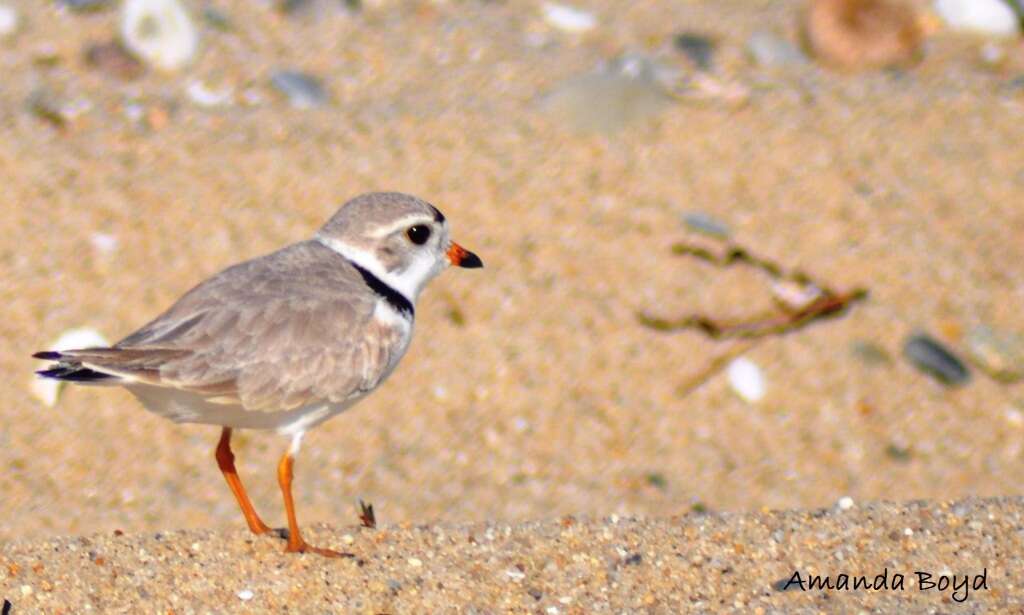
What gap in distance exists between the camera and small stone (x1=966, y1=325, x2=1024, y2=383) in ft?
19.5

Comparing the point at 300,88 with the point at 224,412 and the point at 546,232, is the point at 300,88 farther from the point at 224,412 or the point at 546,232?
the point at 224,412

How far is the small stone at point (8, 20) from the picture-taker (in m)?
6.69

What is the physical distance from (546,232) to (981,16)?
2.72 meters

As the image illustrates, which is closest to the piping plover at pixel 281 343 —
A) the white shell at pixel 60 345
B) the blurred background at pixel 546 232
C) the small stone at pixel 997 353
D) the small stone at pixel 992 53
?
the blurred background at pixel 546 232

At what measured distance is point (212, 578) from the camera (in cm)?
365

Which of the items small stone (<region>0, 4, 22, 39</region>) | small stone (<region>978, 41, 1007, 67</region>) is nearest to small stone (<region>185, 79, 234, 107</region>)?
small stone (<region>0, 4, 22, 39</region>)

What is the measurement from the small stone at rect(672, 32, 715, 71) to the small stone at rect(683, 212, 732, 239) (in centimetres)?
104

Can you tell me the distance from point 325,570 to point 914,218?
3583 millimetres

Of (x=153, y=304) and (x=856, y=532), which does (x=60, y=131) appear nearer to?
(x=153, y=304)

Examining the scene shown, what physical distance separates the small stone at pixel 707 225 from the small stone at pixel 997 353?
1021 millimetres

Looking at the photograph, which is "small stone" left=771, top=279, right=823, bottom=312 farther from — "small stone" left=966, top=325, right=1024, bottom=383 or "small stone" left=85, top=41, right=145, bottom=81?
"small stone" left=85, top=41, right=145, bottom=81

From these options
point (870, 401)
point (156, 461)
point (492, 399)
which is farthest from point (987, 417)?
point (156, 461)

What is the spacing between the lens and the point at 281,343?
3.87 meters

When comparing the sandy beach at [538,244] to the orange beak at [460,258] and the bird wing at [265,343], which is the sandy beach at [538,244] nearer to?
the orange beak at [460,258]
